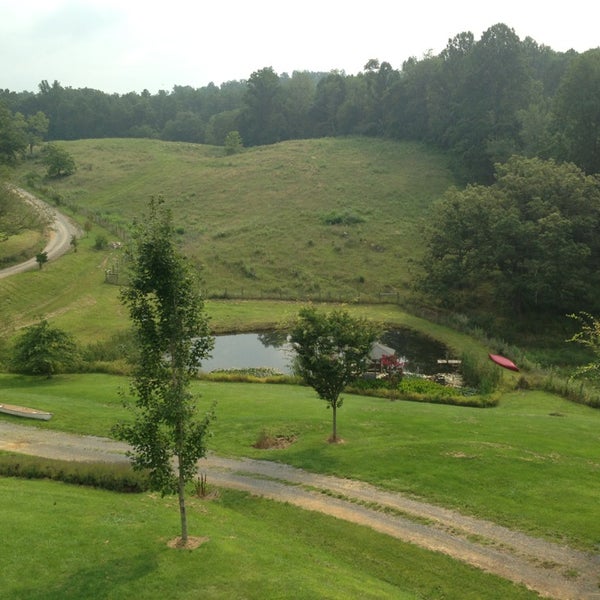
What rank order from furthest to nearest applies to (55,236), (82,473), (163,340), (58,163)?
(58,163) < (55,236) < (82,473) < (163,340)

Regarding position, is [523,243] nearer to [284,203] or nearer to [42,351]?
[42,351]

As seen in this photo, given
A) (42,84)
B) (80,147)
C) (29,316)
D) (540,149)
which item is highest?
(42,84)

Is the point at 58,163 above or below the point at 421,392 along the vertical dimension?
above

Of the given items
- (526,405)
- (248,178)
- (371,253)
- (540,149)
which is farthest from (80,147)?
(526,405)

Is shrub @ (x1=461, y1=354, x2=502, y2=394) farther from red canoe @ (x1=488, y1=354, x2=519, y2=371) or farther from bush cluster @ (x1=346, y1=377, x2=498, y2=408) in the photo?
bush cluster @ (x1=346, y1=377, x2=498, y2=408)

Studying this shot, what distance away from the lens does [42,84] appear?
620 ft

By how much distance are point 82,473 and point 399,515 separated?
12.5 m

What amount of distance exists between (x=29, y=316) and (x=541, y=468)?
45.1 metres

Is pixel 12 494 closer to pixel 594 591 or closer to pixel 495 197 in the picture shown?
pixel 594 591

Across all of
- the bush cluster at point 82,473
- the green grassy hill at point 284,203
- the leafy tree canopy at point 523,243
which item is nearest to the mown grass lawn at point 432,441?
the bush cluster at point 82,473

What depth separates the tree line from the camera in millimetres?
72062

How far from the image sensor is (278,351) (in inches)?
1992

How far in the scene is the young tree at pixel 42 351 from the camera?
3862 cm

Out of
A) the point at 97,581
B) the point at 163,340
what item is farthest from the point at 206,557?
the point at 163,340
